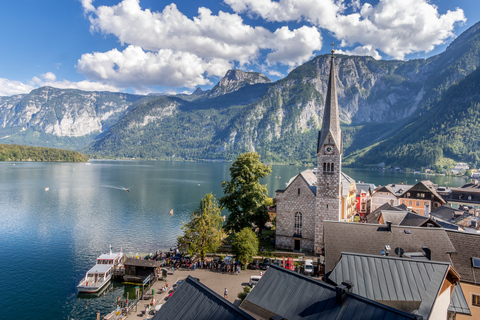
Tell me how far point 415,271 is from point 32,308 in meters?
34.8

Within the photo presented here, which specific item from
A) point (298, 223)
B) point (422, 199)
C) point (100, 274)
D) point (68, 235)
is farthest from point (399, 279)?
point (422, 199)

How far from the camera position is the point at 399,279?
43.3ft

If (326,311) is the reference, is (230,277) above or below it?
below

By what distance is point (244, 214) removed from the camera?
1730 inches

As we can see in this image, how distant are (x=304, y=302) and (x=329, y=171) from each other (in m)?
27.6

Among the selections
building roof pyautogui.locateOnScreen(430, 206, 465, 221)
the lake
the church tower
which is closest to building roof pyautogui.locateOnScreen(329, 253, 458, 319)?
the church tower

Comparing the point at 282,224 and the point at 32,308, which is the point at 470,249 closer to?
the point at 282,224

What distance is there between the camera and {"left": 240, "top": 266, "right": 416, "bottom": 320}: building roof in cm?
907

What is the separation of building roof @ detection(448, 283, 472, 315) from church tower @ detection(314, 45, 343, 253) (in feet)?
62.5

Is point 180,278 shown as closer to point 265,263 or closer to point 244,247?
point 244,247

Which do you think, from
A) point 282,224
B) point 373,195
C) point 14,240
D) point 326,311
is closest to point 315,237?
point 282,224

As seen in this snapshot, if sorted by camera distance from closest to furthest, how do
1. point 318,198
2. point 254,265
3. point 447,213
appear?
point 254,265
point 318,198
point 447,213

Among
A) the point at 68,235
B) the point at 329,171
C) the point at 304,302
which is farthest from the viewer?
the point at 68,235

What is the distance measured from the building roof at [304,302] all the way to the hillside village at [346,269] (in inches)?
1.2
